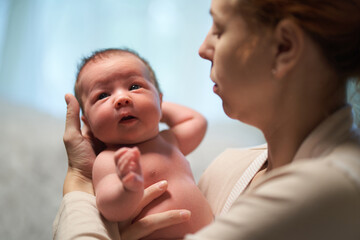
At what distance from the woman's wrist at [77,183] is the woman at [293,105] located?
0.17 metres

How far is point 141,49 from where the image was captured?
224 cm

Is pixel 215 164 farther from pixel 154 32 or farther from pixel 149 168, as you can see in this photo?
pixel 154 32

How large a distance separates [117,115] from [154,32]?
1442 mm

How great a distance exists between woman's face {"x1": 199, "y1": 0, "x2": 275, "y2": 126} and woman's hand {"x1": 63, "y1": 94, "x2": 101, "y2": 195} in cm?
46

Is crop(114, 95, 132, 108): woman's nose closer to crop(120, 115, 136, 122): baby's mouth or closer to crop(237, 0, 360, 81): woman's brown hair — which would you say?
crop(120, 115, 136, 122): baby's mouth

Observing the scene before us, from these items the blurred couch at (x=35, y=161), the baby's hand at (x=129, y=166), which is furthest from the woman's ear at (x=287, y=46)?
the blurred couch at (x=35, y=161)

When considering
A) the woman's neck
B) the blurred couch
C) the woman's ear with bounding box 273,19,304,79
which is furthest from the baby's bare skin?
the blurred couch

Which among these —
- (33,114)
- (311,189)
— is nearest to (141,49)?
(33,114)

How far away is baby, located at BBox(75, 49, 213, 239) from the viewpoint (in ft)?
Answer: 2.90

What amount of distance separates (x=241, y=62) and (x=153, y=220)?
417 mm

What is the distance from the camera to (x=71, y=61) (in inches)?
89.4

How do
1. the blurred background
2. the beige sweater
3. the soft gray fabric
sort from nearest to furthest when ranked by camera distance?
the beige sweater
the soft gray fabric
the blurred background

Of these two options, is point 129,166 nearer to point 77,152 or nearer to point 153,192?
point 153,192

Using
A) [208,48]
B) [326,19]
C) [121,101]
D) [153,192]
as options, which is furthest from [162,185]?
[326,19]
